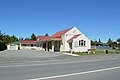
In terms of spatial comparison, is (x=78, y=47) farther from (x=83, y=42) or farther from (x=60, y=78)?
(x=60, y=78)

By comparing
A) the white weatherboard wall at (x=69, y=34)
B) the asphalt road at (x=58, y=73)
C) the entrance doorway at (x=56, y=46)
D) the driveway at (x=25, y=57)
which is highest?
the white weatherboard wall at (x=69, y=34)

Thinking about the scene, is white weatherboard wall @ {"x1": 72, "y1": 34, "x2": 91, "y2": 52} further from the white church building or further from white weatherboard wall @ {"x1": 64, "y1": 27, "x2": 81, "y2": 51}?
white weatherboard wall @ {"x1": 64, "y1": 27, "x2": 81, "y2": 51}

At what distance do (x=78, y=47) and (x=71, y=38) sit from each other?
333cm

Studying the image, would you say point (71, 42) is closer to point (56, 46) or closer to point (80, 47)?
point (80, 47)

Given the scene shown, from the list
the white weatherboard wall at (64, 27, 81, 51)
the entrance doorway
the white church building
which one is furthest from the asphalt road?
A: the entrance doorway

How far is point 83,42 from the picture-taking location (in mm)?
47969

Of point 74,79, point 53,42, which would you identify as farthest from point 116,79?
point 53,42

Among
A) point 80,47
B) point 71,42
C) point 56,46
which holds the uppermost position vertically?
point 71,42

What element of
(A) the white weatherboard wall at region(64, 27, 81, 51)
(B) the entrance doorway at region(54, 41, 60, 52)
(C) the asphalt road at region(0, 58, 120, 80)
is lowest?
(C) the asphalt road at region(0, 58, 120, 80)

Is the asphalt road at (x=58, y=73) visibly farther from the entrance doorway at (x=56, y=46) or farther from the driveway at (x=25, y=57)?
the entrance doorway at (x=56, y=46)

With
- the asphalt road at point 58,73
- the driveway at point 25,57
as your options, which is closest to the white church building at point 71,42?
the driveway at point 25,57

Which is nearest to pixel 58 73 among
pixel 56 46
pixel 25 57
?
pixel 25 57

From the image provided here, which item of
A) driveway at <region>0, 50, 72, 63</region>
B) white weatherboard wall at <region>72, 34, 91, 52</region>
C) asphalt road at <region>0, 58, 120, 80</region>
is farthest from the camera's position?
white weatherboard wall at <region>72, 34, 91, 52</region>

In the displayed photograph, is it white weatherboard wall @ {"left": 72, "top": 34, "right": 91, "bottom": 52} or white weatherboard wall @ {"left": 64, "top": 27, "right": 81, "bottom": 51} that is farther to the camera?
white weatherboard wall @ {"left": 64, "top": 27, "right": 81, "bottom": 51}
